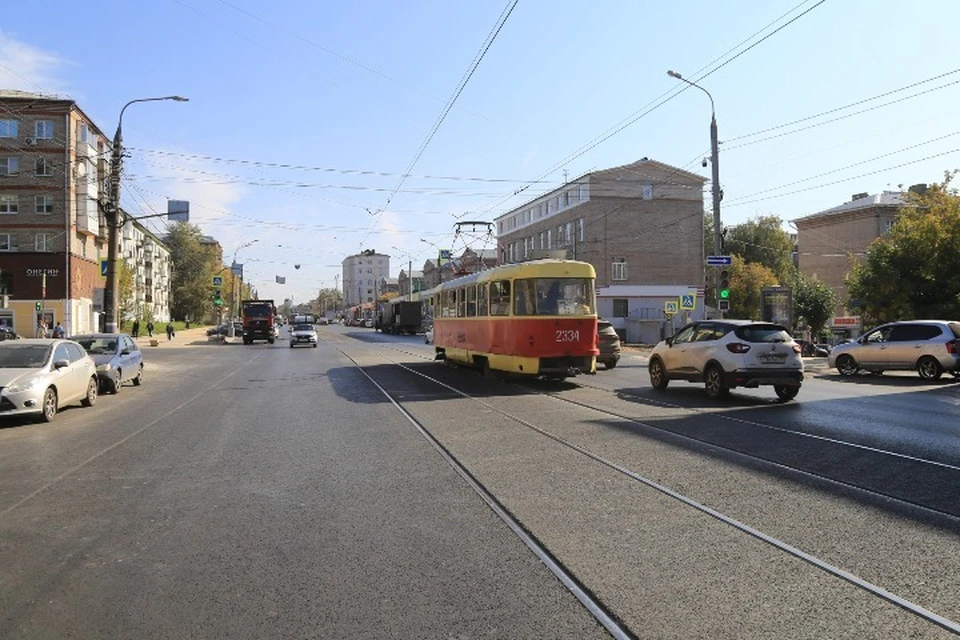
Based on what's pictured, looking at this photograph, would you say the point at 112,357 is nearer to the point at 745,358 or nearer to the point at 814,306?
the point at 745,358

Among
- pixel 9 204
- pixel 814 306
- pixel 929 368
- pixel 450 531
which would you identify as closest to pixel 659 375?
pixel 929 368

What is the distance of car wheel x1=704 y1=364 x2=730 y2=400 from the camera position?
15.6 m

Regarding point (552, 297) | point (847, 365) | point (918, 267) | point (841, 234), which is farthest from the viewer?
point (841, 234)

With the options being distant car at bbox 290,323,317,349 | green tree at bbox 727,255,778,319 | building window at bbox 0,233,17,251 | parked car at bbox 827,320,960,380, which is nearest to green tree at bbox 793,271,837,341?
green tree at bbox 727,255,778,319

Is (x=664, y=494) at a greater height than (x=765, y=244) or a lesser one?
lesser

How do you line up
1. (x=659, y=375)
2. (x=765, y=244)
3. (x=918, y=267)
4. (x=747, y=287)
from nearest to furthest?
(x=659, y=375) < (x=918, y=267) < (x=747, y=287) < (x=765, y=244)

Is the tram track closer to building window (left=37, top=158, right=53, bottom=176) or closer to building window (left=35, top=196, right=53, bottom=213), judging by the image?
building window (left=35, top=196, right=53, bottom=213)

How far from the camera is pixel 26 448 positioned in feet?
34.5

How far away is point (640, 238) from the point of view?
6550 cm

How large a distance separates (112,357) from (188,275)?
306ft

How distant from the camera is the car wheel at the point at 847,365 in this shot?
2297 centimetres

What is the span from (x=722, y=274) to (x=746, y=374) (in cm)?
1542

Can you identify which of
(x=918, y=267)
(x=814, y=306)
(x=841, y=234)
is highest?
(x=841, y=234)

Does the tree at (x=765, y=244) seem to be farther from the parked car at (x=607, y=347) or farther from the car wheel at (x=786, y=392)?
the car wheel at (x=786, y=392)
